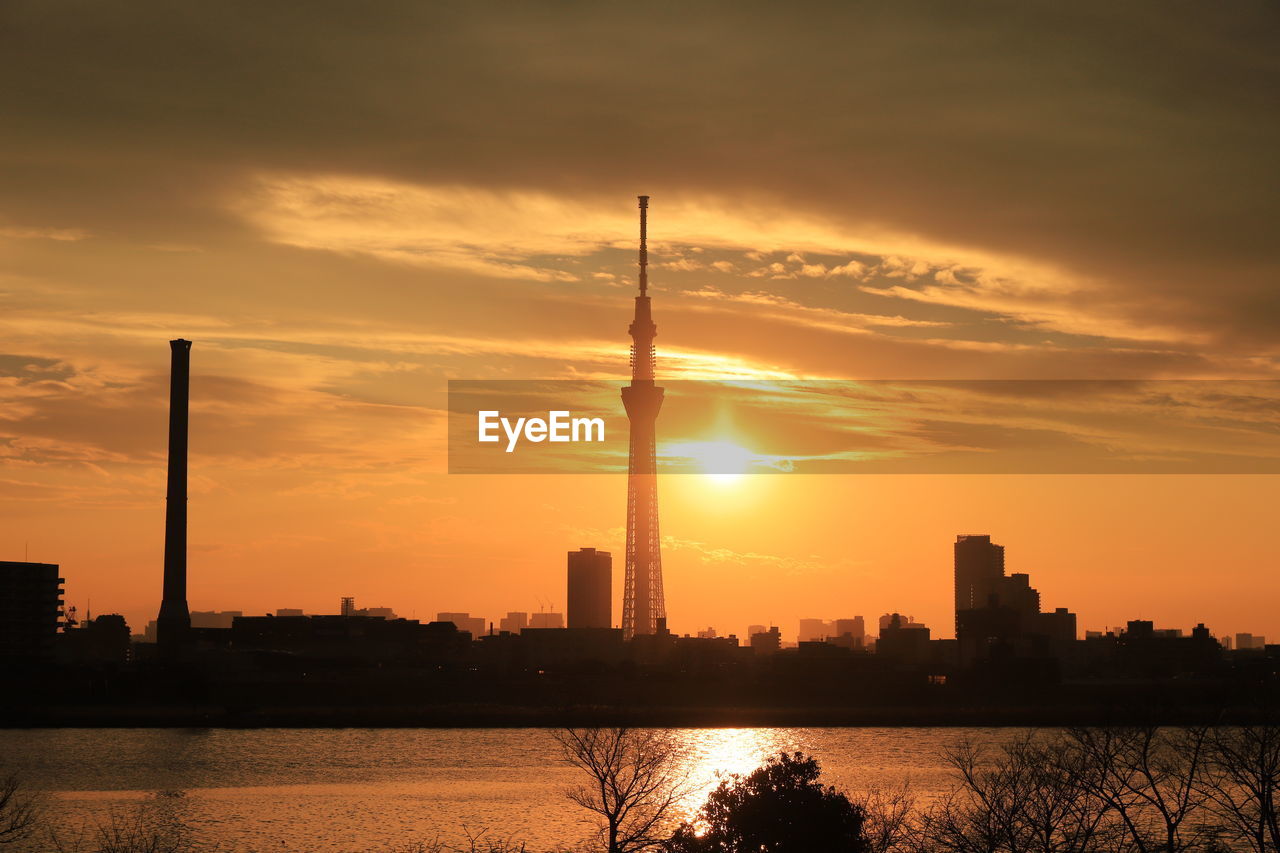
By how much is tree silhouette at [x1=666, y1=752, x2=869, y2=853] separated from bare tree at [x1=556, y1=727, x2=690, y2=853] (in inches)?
240

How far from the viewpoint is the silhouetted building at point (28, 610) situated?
17938cm

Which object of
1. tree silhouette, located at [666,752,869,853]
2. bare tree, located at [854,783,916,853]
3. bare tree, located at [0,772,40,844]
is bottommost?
bare tree, located at [0,772,40,844]

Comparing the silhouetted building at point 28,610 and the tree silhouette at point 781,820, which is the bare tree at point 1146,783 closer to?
the tree silhouette at point 781,820

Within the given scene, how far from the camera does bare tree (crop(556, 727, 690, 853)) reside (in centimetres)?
4609

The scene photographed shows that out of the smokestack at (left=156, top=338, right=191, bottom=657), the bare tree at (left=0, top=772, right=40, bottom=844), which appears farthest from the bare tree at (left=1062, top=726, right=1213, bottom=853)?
the smokestack at (left=156, top=338, right=191, bottom=657)

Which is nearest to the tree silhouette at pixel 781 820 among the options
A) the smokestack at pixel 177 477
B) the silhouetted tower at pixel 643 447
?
the smokestack at pixel 177 477

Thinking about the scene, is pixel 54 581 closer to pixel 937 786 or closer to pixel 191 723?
pixel 191 723

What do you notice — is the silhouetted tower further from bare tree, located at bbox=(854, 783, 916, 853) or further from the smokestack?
bare tree, located at bbox=(854, 783, 916, 853)

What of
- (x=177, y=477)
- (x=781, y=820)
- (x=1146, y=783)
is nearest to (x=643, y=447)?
(x=177, y=477)

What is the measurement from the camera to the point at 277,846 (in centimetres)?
6034

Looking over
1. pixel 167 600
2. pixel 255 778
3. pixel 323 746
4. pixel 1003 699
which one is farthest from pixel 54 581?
pixel 1003 699

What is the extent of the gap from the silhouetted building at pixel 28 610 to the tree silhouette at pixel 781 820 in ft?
539

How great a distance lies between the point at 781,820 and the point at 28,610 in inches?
6761

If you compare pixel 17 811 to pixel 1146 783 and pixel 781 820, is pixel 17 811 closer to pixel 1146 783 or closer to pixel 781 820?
pixel 781 820
